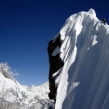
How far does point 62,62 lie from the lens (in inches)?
1057

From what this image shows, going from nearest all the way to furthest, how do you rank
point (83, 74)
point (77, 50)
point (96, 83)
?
point (96, 83)
point (83, 74)
point (77, 50)

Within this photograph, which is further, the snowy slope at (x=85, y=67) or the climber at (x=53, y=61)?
the climber at (x=53, y=61)

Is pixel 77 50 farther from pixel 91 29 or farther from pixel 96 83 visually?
pixel 96 83

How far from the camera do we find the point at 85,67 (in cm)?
2445

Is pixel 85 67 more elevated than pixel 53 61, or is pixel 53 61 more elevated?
pixel 53 61

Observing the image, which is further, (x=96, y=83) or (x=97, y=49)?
(x=97, y=49)

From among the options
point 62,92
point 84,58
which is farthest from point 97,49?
point 62,92

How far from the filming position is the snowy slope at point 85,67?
22.0 m

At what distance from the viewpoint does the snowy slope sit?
72.3ft

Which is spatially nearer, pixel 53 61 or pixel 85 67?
pixel 85 67

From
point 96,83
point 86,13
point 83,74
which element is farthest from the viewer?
point 86,13

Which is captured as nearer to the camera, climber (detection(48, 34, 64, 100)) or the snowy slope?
the snowy slope

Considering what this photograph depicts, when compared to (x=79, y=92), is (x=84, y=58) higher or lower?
higher

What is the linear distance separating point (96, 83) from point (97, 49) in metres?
3.37
